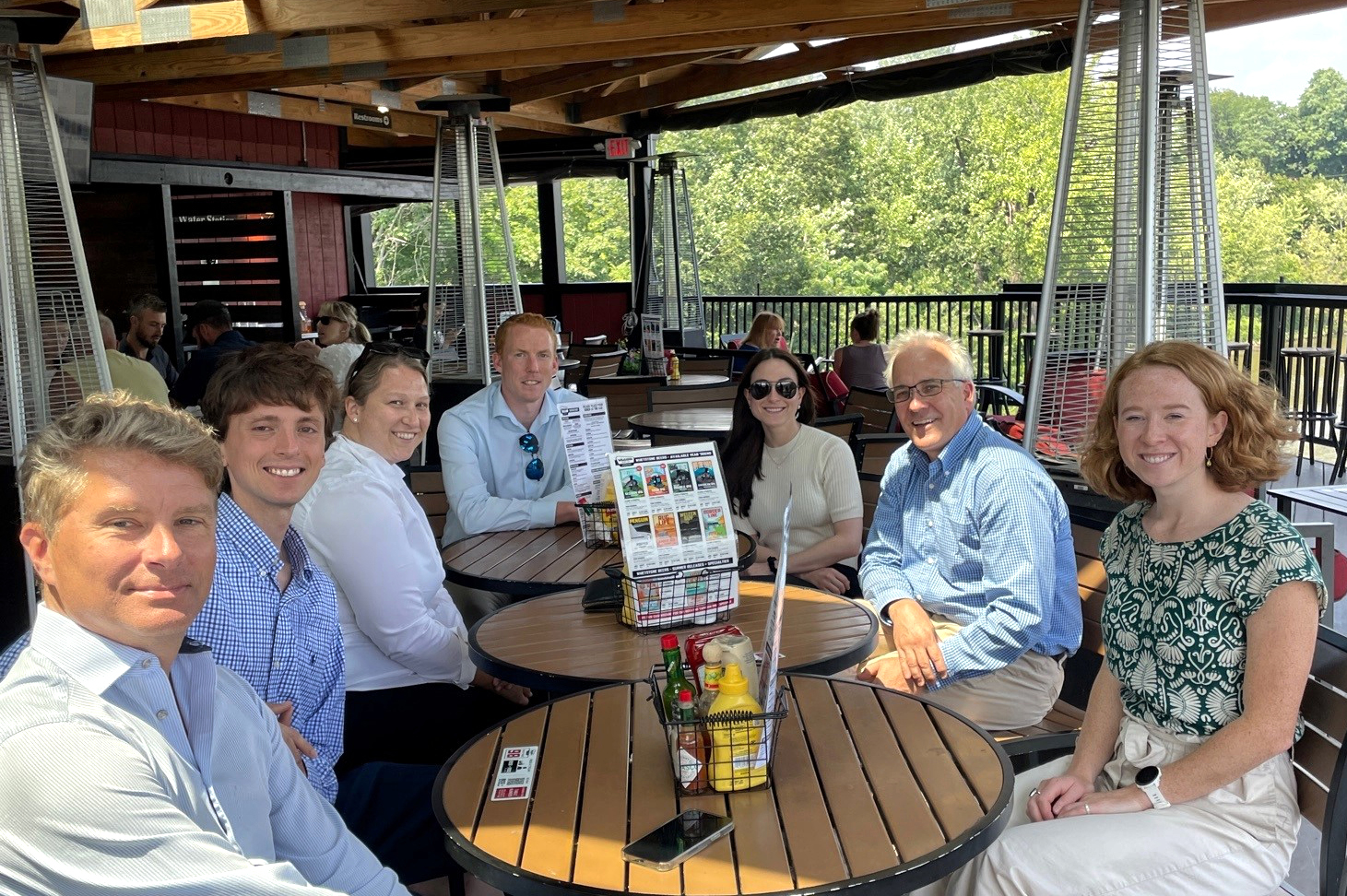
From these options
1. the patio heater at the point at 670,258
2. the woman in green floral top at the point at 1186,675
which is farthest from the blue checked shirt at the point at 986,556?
the patio heater at the point at 670,258

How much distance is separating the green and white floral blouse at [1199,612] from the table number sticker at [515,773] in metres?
1.08

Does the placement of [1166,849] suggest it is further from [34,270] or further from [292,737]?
[34,270]

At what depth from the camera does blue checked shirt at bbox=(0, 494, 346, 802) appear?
199 cm

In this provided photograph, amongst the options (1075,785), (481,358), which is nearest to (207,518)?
(1075,785)

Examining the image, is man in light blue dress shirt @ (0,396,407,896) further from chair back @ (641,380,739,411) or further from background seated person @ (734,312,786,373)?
background seated person @ (734,312,786,373)

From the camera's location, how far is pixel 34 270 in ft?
15.4

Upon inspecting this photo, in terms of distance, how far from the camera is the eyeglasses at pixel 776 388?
3604 millimetres

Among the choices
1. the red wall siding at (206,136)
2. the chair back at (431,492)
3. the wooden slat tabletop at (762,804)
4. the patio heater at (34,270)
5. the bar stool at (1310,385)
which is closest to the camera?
the wooden slat tabletop at (762,804)

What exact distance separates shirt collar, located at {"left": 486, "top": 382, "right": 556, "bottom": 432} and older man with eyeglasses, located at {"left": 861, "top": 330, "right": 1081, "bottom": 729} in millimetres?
1469

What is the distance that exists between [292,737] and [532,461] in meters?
2.03

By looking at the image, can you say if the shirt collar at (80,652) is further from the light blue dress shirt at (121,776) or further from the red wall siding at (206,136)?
the red wall siding at (206,136)

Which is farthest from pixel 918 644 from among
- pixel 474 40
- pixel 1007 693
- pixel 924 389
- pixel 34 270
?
pixel 474 40

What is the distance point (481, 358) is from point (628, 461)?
4.96 m

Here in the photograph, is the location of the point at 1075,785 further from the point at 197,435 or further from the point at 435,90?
the point at 435,90
